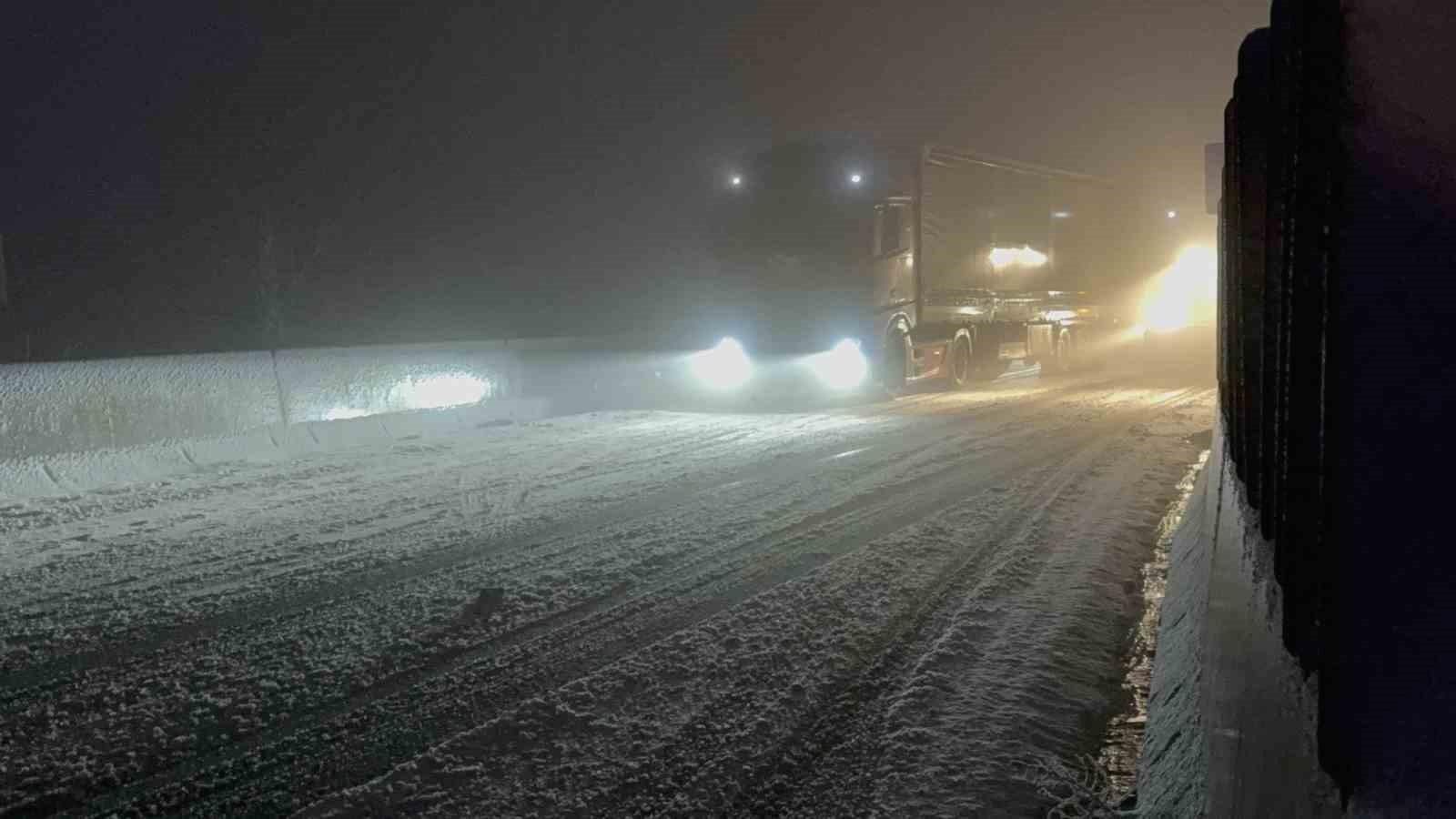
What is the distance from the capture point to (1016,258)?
22734mm

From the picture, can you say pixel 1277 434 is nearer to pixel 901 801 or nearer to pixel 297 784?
pixel 901 801

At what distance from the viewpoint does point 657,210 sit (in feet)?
124

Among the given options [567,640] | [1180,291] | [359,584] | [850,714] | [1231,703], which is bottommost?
[850,714]

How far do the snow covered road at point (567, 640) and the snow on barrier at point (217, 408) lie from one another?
0.63 metres

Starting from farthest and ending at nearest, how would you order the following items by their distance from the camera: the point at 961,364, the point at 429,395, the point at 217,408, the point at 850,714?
the point at 961,364 < the point at 429,395 < the point at 217,408 < the point at 850,714

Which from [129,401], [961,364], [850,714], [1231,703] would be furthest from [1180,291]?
[1231,703]

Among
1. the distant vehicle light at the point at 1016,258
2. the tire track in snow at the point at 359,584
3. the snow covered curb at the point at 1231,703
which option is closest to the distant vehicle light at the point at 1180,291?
the distant vehicle light at the point at 1016,258

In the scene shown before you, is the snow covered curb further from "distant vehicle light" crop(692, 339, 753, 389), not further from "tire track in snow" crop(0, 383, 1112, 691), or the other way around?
"distant vehicle light" crop(692, 339, 753, 389)

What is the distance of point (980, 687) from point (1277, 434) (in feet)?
8.58

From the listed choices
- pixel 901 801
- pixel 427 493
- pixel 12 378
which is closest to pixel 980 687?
pixel 901 801

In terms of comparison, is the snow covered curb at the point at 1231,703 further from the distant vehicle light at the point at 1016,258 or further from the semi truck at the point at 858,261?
the distant vehicle light at the point at 1016,258

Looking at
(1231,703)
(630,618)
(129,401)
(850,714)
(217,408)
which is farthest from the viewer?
(217,408)

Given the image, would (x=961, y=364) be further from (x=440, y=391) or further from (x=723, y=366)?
(x=440, y=391)

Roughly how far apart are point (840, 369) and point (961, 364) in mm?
4370
